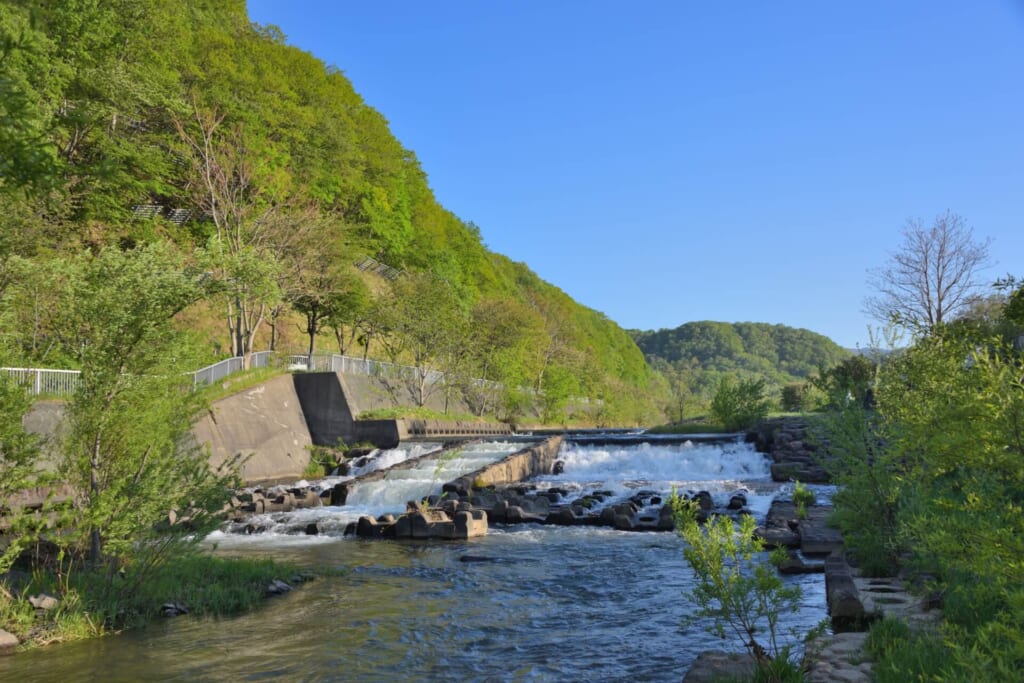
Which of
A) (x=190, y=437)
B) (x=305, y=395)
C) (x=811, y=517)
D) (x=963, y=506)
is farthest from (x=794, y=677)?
(x=305, y=395)

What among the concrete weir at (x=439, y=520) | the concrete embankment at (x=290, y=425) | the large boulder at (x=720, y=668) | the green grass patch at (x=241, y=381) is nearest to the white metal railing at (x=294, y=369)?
the green grass patch at (x=241, y=381)

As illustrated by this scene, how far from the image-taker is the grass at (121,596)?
7.76m

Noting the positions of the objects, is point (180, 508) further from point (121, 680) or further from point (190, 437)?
point (121, 680)

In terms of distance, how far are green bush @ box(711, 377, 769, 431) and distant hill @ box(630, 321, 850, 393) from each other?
137582 millimetres

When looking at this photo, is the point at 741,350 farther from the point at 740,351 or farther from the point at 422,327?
the point at 422,327

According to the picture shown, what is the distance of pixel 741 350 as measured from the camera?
604 ft

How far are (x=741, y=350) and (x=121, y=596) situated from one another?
18641 cm

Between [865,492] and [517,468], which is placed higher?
[865,492]

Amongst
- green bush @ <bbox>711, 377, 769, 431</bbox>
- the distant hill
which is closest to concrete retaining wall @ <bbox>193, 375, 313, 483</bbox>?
green bush @ <bbox>711, 377, 769, 431</bbox>

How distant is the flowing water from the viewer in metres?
6.96

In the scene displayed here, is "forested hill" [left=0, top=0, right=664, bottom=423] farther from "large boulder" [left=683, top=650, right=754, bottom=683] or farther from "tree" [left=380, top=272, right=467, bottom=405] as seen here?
"large boulder" [left=683, top=650, right=754, bottom=683]

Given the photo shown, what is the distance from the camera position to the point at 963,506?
471cm

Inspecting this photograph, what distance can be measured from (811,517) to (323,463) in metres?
17.5

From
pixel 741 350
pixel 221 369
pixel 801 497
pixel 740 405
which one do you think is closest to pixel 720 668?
pixel 801 497
